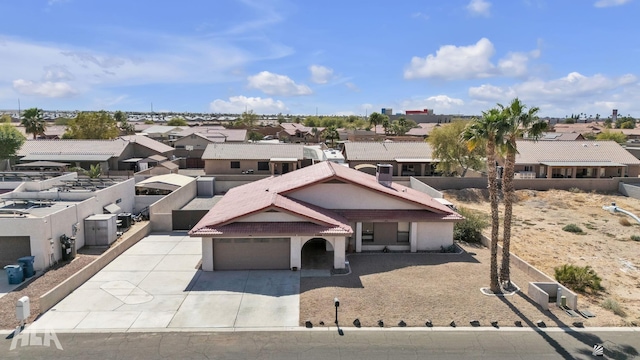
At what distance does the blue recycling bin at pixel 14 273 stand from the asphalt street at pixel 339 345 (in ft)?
19.4

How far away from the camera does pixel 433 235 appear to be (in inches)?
1080

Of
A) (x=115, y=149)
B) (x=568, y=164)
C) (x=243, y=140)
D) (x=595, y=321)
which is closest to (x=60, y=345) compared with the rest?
(x=595, y=321)

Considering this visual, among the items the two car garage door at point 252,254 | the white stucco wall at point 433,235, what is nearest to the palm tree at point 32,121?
the two car garage door at point 252,254

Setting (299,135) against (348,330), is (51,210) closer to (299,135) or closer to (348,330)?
(348,330)

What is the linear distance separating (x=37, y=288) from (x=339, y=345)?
15.0m

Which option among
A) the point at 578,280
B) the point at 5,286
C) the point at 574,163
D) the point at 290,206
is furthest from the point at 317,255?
the point at 574,163

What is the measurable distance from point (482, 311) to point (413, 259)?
7169mm

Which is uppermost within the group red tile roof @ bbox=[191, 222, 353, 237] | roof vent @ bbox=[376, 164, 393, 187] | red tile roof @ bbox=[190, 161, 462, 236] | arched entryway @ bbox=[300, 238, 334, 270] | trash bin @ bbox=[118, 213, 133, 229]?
roof vent @ bbox=[376, 164, 393, 187]

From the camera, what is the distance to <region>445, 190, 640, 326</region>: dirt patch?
74.5 feet

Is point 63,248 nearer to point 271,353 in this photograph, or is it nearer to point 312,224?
point 312,224

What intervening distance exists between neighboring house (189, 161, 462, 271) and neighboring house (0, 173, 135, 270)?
7.79m

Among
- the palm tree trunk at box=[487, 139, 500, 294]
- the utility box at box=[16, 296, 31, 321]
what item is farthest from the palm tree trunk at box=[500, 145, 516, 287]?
the utility box at box=[16, 296, 31, 321]

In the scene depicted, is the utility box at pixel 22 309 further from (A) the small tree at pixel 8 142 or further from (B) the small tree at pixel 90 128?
(B) the small tree at pixel 90 128

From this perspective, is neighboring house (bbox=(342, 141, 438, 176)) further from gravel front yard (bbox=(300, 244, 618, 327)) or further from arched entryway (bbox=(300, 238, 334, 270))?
gravel front yard (bbox=(300, 244, 618, 327))
